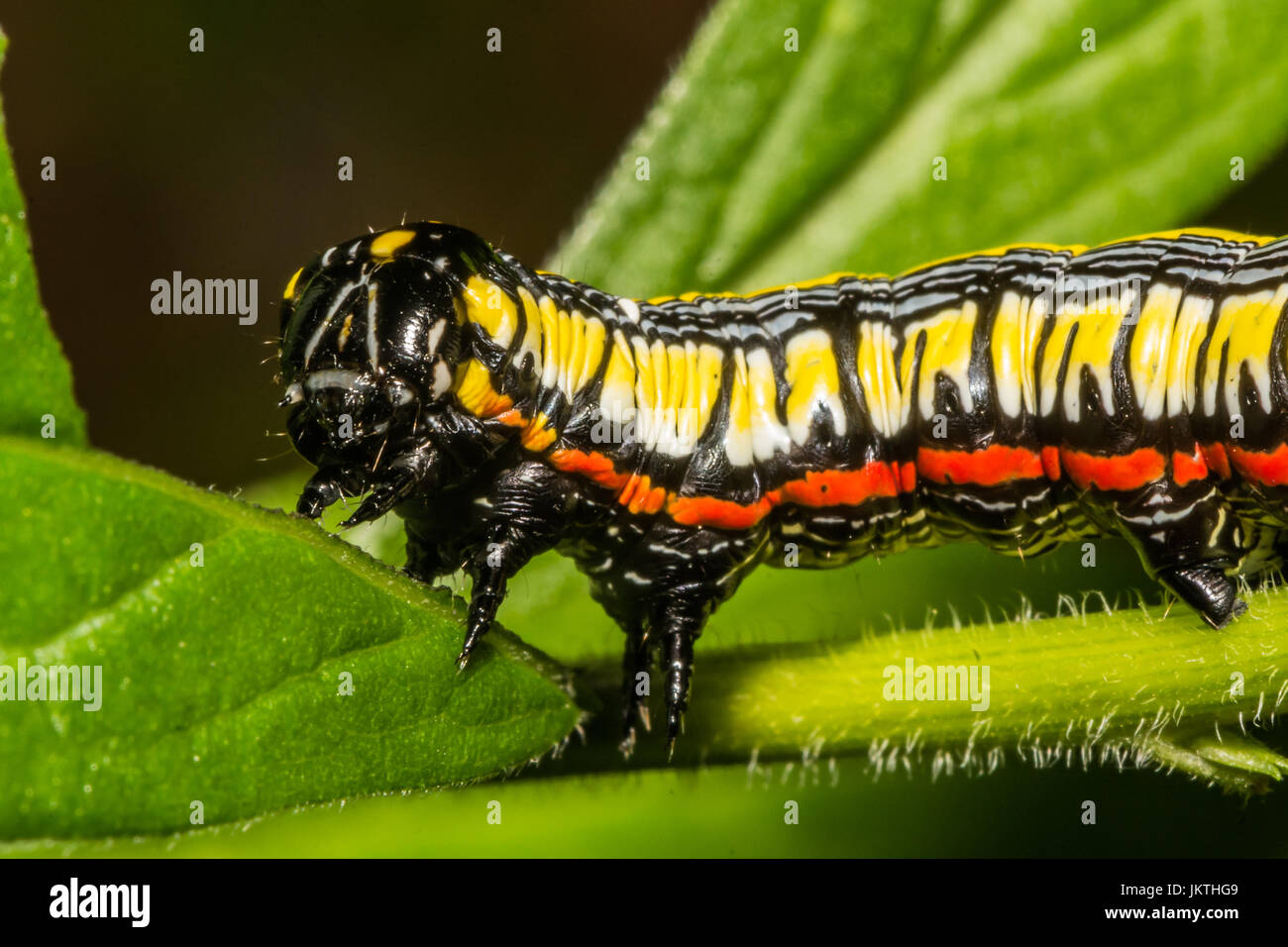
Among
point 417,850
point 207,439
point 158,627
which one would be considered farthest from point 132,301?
point 158,627

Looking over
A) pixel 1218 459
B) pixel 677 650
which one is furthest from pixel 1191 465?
pixel 677 650

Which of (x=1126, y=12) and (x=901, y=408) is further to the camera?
(x=1126, y=12)

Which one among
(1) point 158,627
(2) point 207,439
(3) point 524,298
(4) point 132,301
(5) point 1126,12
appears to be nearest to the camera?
(1) point 158,627

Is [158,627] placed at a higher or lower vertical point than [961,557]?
lower

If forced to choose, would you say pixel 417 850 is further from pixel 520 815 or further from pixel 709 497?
pixel 709 497

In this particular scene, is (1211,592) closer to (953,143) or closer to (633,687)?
(633,687)

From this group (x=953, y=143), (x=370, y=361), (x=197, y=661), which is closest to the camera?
(x=197, y=661)
